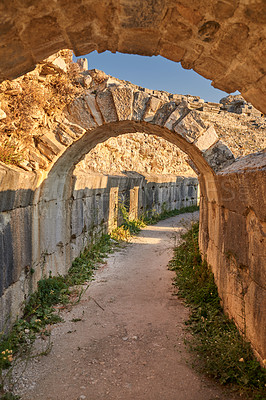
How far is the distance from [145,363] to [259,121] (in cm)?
1415

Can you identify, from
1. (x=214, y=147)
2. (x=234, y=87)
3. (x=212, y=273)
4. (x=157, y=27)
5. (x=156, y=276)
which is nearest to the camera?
(x=157, y=27)

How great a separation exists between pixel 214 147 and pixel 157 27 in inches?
113

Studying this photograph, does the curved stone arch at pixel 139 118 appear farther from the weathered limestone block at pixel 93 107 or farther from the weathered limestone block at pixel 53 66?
the weathered limestone block at pixel 53 66

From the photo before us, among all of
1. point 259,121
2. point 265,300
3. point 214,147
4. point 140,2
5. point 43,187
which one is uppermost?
point 259,121

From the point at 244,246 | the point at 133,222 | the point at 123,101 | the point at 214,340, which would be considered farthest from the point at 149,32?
the point at 133,222

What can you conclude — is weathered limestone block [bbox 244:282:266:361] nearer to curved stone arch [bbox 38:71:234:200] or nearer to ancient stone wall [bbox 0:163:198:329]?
curved stone arch [bbox 38:71:234:200]

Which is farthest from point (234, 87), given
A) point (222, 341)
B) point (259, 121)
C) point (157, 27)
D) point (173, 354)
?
point (259, 121)

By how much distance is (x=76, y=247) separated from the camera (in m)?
6.92

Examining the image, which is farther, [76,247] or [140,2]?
[76,247]

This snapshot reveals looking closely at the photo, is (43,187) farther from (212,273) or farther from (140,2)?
(140,2)

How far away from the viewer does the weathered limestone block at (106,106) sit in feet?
16.1

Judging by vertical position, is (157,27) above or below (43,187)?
above

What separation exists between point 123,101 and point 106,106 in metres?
0.26

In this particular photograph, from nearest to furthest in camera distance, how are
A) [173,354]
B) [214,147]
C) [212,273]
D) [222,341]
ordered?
[222,341]
[173,354]
[214,147]
[212,273]
